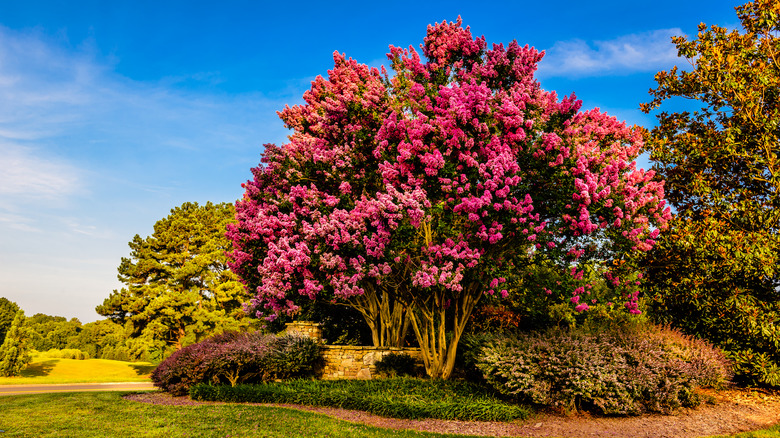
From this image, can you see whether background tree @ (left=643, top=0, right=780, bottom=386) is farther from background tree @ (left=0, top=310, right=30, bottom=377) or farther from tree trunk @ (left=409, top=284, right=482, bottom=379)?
background tree @ (left=0, top=310, right=30, bottom=377)

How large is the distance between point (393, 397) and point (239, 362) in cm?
521

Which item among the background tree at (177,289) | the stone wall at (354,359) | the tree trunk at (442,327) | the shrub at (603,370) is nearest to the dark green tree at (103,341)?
the background tree at (177,289)

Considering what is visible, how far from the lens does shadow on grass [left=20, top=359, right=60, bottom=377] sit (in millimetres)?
28091

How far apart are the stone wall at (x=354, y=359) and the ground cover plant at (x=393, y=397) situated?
6.37 ft

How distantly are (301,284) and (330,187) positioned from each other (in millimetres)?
3278

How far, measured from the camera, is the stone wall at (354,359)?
15.3 m

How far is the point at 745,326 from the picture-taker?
12523mm

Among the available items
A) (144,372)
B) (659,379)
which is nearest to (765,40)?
(659,379)

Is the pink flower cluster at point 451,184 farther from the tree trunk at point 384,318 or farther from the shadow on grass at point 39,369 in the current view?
the shadow on grass at point 39,369

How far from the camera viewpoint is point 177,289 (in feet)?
105

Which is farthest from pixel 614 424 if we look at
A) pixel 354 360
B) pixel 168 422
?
pixel 168 422

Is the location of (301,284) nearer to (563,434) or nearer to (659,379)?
(563,434)

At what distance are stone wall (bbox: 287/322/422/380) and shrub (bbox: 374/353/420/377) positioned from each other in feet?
0.87

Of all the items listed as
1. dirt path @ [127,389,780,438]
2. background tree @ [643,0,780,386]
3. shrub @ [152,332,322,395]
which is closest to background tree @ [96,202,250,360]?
shrub @ [152,332,322,395]
